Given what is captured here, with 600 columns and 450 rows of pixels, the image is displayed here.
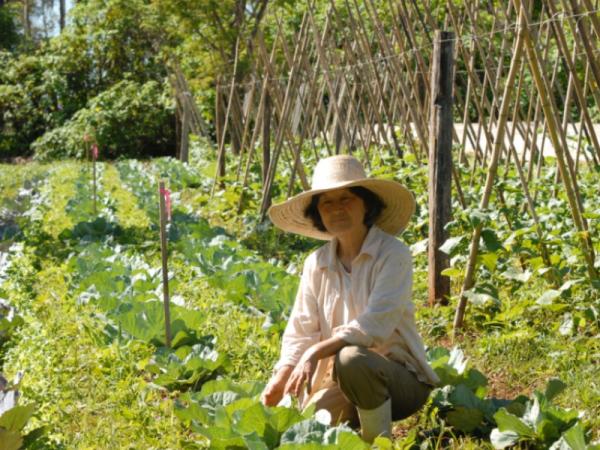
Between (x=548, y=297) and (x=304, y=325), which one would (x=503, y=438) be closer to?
(x=304, y=325)

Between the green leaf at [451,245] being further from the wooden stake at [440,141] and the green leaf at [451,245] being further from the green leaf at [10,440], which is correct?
the green leaf at [10,440]

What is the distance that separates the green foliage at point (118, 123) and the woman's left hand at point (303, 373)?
1750 cm

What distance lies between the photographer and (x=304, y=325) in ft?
Answer: 10.4

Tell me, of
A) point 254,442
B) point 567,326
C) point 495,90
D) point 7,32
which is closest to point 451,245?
point 567,326

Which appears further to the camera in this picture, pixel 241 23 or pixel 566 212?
pixel 241 23

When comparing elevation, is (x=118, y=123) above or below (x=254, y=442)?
above

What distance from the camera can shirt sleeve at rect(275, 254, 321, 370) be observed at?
3139 mm

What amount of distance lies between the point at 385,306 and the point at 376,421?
1.19 feet

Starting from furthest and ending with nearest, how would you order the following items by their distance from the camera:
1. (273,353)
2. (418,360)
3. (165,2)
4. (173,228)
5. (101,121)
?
1. (101,121)
2. (165,2)
3. (173,228)
4. (273,353)
5. (418,360)

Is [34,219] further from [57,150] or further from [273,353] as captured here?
[57,150]

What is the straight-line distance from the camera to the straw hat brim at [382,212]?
121 inches

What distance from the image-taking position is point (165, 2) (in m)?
10.6

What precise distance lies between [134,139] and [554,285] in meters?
17.1

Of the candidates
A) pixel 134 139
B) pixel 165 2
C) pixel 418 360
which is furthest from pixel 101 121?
pixel 418 360
